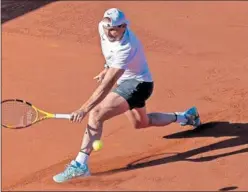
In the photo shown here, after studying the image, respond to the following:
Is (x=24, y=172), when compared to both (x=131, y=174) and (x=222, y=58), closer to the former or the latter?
(x=131, y=174)

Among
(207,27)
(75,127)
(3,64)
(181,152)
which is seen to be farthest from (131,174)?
(207,27)

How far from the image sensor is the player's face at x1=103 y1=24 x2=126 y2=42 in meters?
7.02

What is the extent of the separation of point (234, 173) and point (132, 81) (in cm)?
138

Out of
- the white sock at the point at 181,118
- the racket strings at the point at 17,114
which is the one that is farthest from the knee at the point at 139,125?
the racket strings at the point at 17,114

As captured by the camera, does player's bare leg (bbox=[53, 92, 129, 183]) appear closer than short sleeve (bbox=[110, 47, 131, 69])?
No

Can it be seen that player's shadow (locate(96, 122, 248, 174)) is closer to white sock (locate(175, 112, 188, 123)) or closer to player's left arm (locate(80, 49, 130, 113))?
white sock (locate(175, 112, 188, 123))

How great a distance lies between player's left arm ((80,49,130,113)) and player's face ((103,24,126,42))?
0.16m

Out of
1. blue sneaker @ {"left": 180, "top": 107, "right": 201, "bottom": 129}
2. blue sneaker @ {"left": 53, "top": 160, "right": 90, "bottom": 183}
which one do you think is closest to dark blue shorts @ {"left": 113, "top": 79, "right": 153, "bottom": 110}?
blue sneaker @ {"left": 53, "top": 160, "right": 90, "bottom": 183}

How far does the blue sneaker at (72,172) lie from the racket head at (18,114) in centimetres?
66

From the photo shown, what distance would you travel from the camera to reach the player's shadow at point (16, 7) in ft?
39.1

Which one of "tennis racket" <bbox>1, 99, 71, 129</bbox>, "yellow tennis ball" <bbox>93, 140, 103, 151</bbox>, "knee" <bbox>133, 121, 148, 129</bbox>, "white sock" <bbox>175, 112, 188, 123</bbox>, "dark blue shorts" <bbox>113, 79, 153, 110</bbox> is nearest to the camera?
"yellow tennis ball" <bbox>93, 140, 103, 151</bbox>

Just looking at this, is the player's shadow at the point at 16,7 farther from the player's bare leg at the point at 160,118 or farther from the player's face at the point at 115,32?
the player's face at the point at 115,32

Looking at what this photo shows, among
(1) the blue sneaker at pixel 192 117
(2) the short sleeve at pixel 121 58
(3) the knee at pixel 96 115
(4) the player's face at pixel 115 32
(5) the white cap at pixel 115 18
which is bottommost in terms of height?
(1) the blue sneaker at pixel 192 117

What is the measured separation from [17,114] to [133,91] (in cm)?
129
